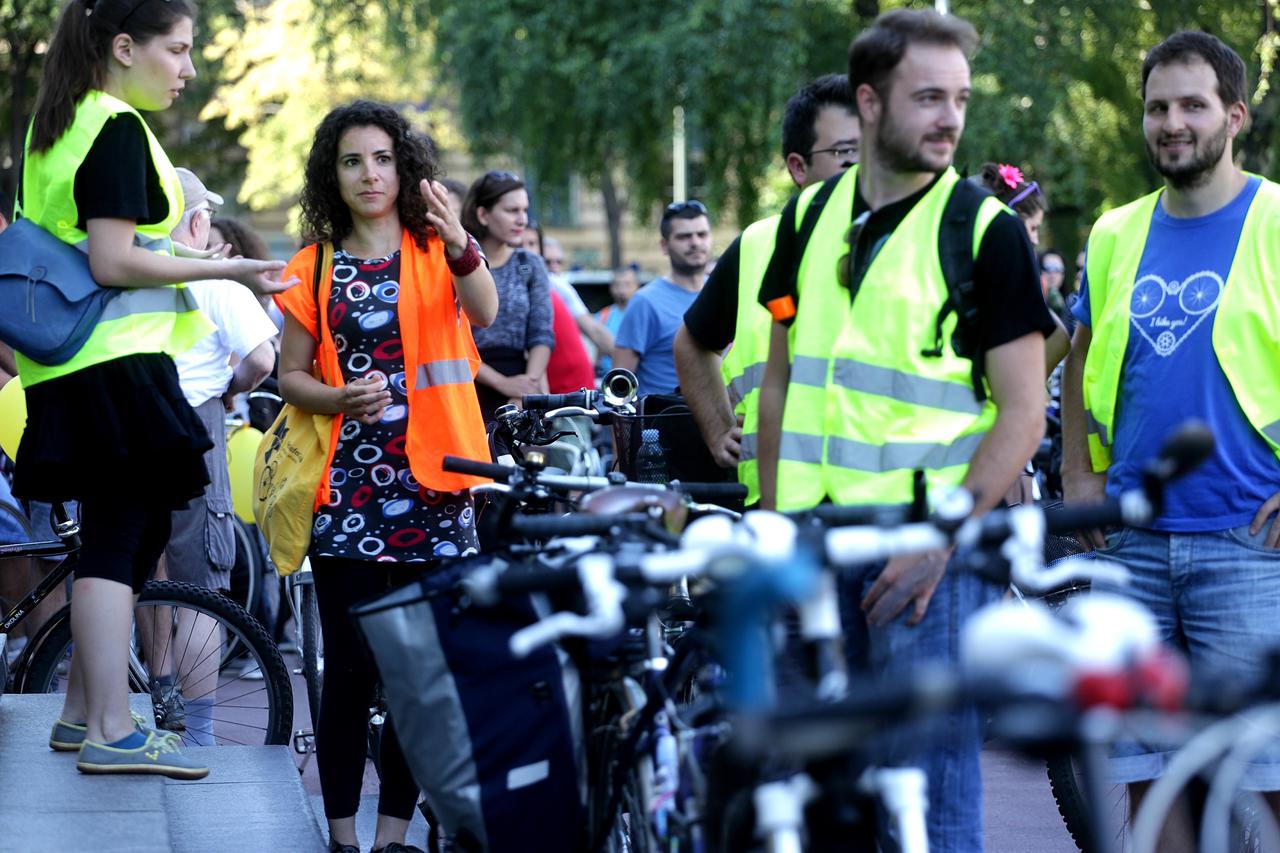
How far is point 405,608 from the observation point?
392cm

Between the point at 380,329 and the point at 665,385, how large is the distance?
334cm

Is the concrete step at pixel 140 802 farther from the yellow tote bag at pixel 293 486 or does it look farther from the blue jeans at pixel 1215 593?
the blue jeans at pixel 1215 593

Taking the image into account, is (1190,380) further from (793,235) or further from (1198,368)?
(793,235)

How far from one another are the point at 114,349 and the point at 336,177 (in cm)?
94

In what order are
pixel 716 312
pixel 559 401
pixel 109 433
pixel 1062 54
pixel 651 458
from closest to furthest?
1. pixel 109 433
2. pixel 716 312
3. pixel 651 458
4. pixel 559 401
5. pixel 1062 54

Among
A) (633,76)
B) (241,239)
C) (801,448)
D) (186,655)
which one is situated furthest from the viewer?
(633,76)

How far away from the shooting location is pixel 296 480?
18.2 ft

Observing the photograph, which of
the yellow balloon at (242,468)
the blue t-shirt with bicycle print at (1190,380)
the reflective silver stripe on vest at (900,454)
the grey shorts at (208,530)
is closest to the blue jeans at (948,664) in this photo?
the reflective silver stripe on vest at (900,454)

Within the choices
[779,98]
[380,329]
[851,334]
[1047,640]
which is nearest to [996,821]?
[380,329]

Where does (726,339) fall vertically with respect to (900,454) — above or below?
above

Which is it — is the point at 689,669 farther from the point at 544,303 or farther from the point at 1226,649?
the point at 544,303

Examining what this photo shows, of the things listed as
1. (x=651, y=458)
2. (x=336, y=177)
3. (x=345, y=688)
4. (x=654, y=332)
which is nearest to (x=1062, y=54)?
(x=654, y=332)

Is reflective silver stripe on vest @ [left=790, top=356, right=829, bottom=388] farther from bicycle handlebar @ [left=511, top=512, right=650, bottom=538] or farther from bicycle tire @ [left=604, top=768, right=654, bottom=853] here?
bicycle tire @ [left=604, top=768, right=654, bottom=853]

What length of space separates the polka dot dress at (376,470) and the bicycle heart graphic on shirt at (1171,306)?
2.03 m
